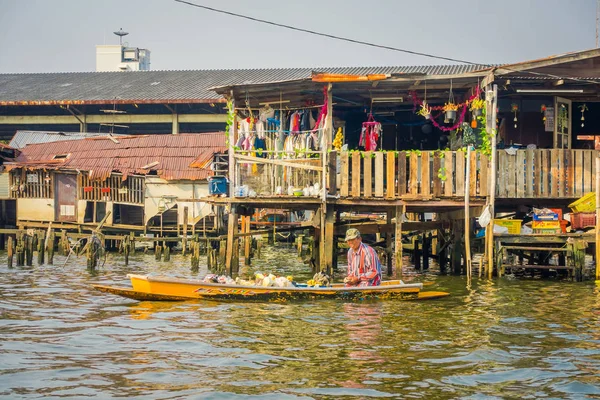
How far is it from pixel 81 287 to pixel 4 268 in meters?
6.08

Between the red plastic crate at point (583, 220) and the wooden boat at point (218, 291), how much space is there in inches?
217

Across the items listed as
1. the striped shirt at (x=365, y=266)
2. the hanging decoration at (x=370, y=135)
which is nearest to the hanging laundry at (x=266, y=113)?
the hanging decoration at (x=370, y=135)

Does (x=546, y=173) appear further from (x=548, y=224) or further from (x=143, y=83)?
(x=143, y=83)

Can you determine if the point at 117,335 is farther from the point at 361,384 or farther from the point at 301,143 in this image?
the point at 301,143

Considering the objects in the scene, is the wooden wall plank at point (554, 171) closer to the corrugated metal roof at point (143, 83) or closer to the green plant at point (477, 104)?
the green plant at point (477, 104)

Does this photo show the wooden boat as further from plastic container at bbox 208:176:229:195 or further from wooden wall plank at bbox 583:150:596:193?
wooden wall plank at bbox 583:150:596:193

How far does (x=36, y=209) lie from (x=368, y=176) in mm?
19272

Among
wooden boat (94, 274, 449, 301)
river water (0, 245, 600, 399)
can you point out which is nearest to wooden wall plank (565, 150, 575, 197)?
river water (0, 245, 600, 399)

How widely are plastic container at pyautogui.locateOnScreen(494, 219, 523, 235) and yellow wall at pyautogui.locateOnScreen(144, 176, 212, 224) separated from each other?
14.6 m

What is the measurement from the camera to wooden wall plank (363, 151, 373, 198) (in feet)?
61.1

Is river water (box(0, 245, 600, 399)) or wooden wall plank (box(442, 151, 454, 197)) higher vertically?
wooden wall plank (box(442, 151, 454, 197))

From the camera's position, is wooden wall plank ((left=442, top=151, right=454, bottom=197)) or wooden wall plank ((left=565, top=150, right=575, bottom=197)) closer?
wooden wall plank ((left=442, top=151, right=454, bottom=197))

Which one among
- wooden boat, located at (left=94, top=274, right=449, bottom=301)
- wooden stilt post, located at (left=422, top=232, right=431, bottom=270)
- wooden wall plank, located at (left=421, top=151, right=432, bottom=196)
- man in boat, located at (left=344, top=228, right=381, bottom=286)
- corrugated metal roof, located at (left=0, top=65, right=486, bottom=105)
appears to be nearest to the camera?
wooden boat, located at (left=94, top=274, right=449, bottom=301)

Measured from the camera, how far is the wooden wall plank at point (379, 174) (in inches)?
733
